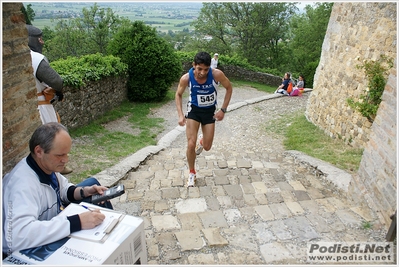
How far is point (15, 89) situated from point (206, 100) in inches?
87.5

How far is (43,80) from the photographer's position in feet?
13.1

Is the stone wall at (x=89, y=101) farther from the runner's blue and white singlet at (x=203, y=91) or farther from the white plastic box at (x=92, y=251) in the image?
the white plastic box at (x=92, y=251)

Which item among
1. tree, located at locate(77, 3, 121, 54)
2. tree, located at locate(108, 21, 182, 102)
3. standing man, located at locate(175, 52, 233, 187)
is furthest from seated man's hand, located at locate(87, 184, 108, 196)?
tree, located at locate(77, 3, 121, 54)

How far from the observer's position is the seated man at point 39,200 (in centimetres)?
196

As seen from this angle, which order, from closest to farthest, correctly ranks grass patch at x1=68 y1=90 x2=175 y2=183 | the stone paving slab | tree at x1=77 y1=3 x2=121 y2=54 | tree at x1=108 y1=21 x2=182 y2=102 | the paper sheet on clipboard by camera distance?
the paper sheet on clipboard < the stone paving slab < grass patch at x1=68 y1=90 x2=175 y2=183 < tree at x1=108 y1=21 x2=182 y2=102 < tree at x1=77 y1=3 x2=121 y2=54

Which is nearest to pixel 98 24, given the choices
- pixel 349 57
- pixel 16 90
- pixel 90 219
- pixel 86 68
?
pixel 86 68

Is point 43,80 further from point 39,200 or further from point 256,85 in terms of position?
point 256,85

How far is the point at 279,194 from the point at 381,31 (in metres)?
3.63

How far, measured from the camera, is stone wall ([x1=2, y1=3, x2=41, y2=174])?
2.41 m

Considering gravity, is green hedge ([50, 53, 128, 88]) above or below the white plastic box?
below

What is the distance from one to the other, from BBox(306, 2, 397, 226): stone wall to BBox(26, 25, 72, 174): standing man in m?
3.71

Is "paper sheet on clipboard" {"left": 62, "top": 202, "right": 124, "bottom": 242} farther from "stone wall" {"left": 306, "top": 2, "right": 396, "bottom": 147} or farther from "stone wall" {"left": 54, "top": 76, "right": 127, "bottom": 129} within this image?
"stone wall" {"left": 54, "top": 76, "right": 127, "bottom": 129}

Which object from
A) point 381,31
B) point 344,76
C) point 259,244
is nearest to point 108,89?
point 344,76

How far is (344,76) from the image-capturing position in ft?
21.8
